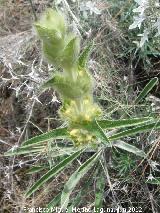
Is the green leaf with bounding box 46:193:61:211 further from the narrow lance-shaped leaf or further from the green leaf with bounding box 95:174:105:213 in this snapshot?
the green leaf with bounding box 95:174:105:213

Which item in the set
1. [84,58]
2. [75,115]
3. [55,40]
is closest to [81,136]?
[75,115]

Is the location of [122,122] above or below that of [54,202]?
above

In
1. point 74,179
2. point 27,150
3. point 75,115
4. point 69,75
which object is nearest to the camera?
point 69,75

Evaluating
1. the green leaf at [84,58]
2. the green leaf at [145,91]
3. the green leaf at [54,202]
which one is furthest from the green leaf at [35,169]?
the green leaf at [84,58]

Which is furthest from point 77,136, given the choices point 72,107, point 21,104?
point 21,104

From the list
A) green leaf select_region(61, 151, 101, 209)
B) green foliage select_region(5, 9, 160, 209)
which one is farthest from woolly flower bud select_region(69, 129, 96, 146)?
green leaf select_region(61, 151, 101, 209)

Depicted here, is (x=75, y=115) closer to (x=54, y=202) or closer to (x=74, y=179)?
(x=74, y=179)
